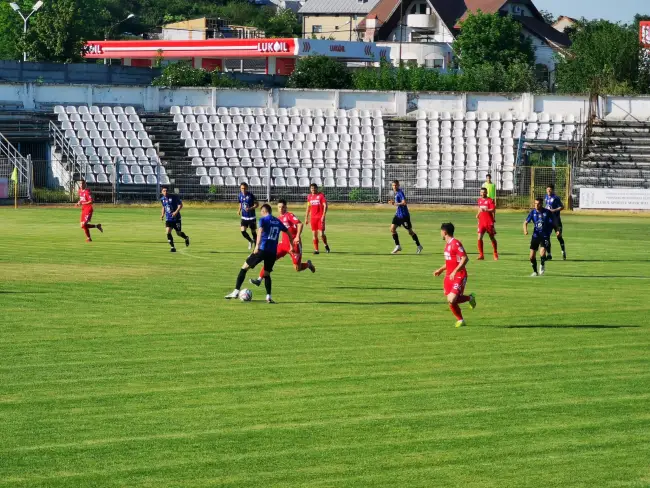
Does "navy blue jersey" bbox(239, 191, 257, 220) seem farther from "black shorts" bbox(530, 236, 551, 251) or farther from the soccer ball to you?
the soccer ball

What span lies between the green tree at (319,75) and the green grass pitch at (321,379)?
54.0 m

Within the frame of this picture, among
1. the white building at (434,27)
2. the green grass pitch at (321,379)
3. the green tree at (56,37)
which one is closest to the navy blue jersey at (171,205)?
the green grass pitch at (321,379)

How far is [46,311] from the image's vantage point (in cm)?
2233

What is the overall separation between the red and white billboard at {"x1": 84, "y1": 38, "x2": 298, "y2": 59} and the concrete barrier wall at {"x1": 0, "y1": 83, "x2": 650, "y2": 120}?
31152mm

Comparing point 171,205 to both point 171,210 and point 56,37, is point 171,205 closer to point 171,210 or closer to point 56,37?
point 171,210

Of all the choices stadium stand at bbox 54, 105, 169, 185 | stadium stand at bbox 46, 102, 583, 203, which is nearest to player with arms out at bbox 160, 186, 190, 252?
stadium stand at bbox 54, 105, 169, 185

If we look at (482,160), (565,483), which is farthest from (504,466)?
(482,160)

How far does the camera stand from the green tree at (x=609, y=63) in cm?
8419

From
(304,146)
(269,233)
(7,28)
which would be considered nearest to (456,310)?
(269,233)

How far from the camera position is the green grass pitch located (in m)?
12.1

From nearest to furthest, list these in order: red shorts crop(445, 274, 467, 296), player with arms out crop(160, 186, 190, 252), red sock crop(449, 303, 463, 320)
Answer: red shorts crop(445, 274, 467, 296) < red sock crop(449, 303, 463, 320) < player with arms out crop(160, 186, 190, 252)

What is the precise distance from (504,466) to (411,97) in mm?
55914

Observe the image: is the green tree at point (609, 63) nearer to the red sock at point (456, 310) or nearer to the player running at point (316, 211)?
the player running at point (316, 211)

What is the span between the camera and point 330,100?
67000 mm
